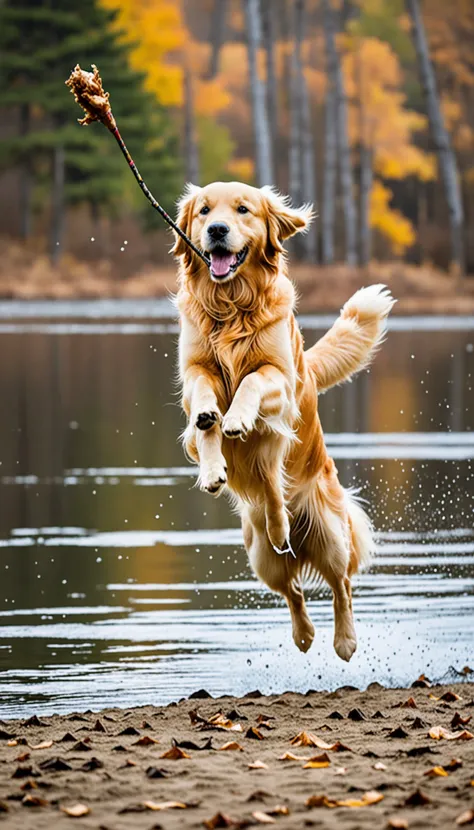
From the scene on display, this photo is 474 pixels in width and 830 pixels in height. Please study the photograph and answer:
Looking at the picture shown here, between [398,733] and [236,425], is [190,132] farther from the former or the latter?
[398,733]

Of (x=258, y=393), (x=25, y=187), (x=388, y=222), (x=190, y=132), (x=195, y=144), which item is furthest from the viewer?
(x=388, y=222)

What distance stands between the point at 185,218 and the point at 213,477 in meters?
1.56

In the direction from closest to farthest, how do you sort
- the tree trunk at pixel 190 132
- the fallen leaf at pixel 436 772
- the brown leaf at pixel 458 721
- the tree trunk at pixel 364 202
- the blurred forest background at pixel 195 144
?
the fallen leaf at pixel 436 772
the brown leaf at pixel 458 721
the blurred forest background at pixel 195 144
the tree trunk at pixel 364 202
the tree trunk at pixel 190 132

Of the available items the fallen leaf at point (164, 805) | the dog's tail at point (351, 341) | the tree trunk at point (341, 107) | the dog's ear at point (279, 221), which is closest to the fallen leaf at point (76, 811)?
the fallen leaf at point (164, 805)

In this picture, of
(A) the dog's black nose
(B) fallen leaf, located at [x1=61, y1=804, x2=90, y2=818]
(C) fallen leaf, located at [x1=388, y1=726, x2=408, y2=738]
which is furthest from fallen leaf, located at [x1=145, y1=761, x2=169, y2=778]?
(A) the dog's black nose

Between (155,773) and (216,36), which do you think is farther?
(216,36)

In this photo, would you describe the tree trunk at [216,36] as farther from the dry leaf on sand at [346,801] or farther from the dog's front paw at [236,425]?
the dry leaf on sand at [346,801]

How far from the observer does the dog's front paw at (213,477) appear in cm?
701

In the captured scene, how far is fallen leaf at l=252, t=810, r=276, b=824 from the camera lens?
15.8 ft

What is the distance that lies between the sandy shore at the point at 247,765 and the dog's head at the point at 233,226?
2119 millimetres

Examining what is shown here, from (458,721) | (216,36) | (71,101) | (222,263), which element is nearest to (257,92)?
(71,101)

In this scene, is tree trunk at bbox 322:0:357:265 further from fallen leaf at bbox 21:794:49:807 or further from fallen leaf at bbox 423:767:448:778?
fallen leaf at bbox 21:794:49:807

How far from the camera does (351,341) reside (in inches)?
343

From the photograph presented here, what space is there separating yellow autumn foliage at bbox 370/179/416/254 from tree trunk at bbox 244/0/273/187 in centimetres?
1305
